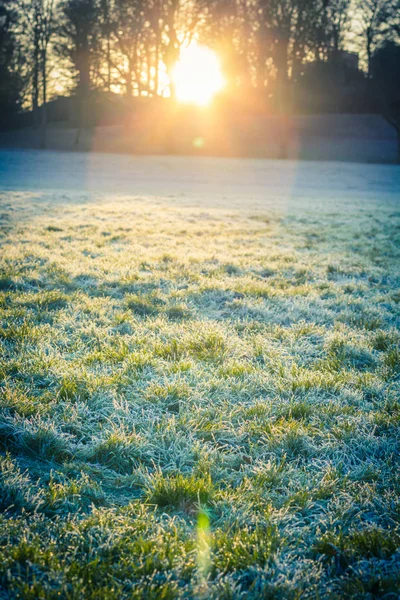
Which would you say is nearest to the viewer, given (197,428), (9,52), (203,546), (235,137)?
(203,546)

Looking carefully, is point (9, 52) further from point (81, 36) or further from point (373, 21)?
point (373, 21)

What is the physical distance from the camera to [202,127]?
44781 mm

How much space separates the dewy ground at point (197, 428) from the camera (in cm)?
166

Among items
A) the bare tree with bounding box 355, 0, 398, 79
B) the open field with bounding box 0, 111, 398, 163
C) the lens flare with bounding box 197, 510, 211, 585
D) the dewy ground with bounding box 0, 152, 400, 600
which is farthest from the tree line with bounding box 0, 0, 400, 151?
the lens flare with bounding box 197, 510, 211, 585

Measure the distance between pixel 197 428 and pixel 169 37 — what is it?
38.7m

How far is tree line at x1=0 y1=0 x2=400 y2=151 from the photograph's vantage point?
3206 centimetres

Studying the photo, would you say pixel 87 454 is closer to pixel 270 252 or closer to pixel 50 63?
pixel 270 252

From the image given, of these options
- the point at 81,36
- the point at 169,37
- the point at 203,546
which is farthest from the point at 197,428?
the point at 81,36

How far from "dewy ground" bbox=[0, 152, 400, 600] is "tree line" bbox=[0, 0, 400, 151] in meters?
34.1

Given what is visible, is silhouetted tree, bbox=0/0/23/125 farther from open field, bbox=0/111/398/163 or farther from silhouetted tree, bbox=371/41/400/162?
silhouetted tree, bbox=371/41/400/162

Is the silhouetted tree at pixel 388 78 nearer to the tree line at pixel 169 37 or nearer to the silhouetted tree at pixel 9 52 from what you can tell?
the tree line at pixel 169 37

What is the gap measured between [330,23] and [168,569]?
4304cm

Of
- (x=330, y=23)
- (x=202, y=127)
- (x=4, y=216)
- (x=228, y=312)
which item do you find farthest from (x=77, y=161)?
(x=228, y=312)

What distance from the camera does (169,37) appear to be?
1323 inches
